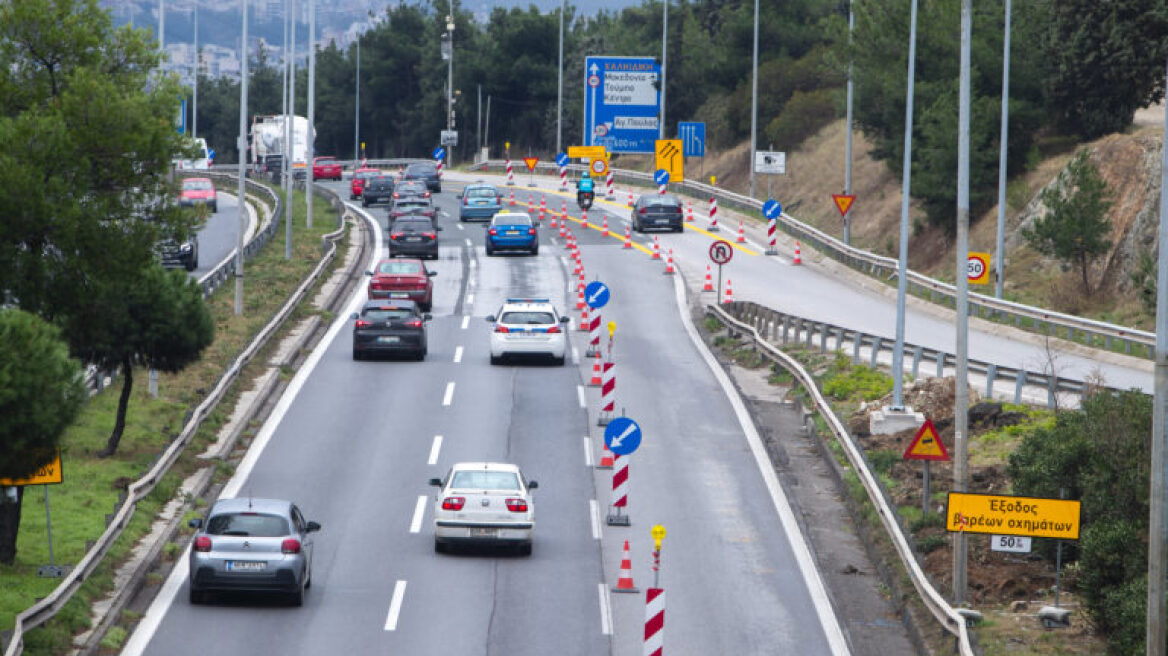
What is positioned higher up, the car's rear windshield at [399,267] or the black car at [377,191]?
the black car at [377,191]

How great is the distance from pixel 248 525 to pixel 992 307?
99.6ft

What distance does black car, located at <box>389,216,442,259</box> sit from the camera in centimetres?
5669

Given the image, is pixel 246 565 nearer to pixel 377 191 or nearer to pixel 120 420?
pixel 120 420

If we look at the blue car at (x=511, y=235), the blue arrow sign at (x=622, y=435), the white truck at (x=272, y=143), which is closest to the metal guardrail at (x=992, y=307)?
the blue car at (x=511, y=235)

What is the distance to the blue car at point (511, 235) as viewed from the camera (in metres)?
58.3

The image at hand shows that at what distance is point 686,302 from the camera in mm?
49750

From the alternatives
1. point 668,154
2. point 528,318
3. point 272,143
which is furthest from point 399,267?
point 272,143

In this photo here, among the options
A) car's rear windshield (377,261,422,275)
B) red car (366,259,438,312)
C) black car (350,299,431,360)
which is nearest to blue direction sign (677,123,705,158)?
car's rear windshield (377,261,422,275)

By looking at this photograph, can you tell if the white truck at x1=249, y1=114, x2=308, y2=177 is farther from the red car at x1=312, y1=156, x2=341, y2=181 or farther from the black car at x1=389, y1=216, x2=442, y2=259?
the black car at x1=389, y1=216, x2=442, y2=259

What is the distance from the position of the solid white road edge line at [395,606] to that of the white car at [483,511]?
1390 millimetres

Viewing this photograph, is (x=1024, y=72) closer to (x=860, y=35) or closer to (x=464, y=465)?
(x=860, y=35)

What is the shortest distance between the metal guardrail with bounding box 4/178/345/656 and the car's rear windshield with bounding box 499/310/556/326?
5860 millimetres

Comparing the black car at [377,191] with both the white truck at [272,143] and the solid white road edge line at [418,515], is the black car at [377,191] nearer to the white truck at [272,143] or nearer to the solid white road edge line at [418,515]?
the white truck at [272,143]

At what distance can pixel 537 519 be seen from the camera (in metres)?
26.1
